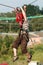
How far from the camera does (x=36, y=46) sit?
40.4 feet

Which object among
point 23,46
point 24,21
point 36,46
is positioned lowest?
point 36,46

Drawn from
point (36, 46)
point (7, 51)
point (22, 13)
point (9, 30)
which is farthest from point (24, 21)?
point (9, 30)

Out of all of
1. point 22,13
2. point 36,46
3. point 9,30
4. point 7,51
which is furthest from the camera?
point 9,30

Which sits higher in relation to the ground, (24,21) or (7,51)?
(24,21)

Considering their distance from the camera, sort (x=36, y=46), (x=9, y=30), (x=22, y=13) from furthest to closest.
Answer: (x=9, y=30) < (x=36, y=46) < (x=22, y=13)

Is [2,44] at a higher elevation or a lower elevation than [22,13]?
lower

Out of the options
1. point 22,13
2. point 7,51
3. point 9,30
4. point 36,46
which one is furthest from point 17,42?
point 9,30

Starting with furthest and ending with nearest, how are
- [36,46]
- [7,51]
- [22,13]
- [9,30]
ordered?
1. [9,30]
2. [36,46]
3. [7,51]
4. [22,13]

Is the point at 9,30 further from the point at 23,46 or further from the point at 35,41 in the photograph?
the point at 23,46

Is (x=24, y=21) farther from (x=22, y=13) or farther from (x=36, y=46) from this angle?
(x=36, y=46)

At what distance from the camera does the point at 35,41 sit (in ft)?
41.7

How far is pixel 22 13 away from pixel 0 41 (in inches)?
198

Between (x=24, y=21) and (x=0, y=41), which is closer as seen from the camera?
(x=24, y=21)

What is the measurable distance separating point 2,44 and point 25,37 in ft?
15.6
